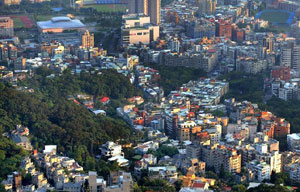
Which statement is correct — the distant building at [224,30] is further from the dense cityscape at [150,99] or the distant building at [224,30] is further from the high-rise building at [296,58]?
the high-rise building at [296,58]

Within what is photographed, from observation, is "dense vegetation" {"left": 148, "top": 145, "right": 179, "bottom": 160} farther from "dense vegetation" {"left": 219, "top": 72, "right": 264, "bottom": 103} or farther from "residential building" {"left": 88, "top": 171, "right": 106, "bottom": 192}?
"dense vegetation" {"left": 219, "top": 72, "right": 264, "bottom": 103}

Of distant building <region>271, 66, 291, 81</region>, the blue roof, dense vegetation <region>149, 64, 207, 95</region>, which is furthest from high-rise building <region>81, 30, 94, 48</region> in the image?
→ distant building <region>271, 66, 291, 81</region>

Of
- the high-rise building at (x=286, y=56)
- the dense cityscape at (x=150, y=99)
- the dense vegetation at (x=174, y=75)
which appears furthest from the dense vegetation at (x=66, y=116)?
the high-rise building at (x=286, y=56)

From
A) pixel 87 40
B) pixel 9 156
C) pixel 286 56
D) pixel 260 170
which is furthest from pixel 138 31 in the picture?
pixel 260 170

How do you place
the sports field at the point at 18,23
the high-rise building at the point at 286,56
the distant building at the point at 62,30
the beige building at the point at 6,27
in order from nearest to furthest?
1. the high-rise building at the point at 286,56
2. the distant building at the point at 62,30
3. the beige building at the point at 6,27
4. the sports field at the point at 18,23

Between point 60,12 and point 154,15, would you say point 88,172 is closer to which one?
point 154,15

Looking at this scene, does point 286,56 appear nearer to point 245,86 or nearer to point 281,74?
point 281,74
